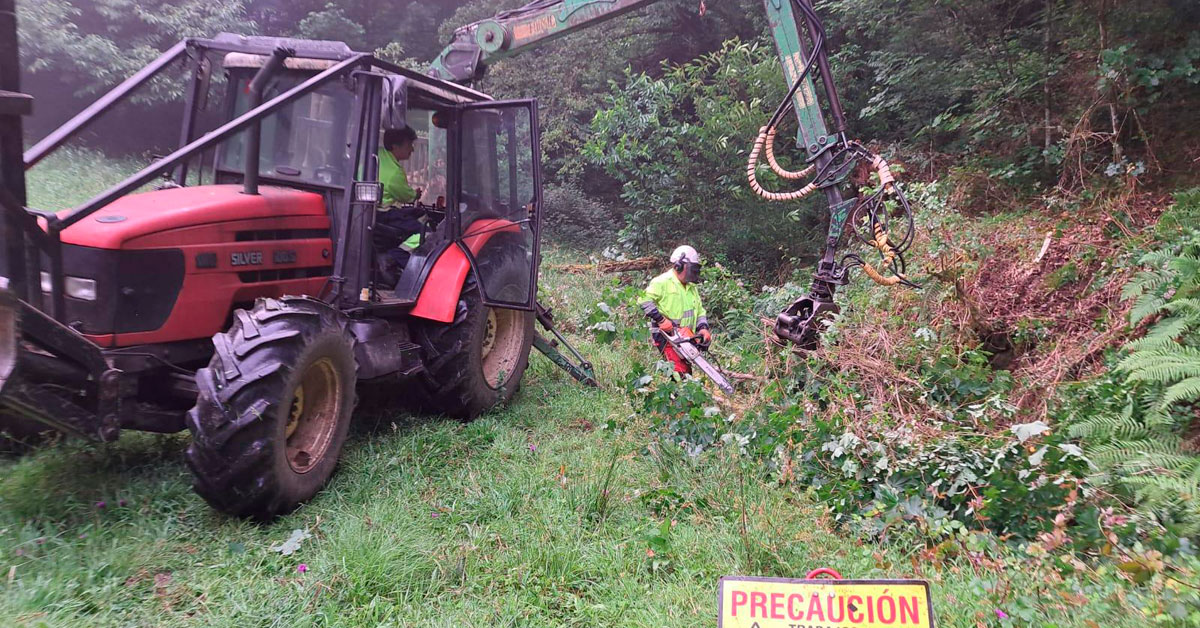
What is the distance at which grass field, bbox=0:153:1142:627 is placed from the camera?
115 inches

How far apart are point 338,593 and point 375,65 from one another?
3.07 metres

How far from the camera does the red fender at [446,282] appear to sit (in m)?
4.99

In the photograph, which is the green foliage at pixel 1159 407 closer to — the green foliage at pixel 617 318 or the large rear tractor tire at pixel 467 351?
the green foliage at pixel 617 318

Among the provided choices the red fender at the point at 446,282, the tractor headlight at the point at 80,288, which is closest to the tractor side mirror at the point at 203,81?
the tractor headlight at the point at 80,288

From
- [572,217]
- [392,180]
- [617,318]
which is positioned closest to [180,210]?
[392,180]

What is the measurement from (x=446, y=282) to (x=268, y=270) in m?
1.23

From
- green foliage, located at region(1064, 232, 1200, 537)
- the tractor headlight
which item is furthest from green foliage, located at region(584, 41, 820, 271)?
the tractor headlight

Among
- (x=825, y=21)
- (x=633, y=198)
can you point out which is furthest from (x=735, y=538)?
(x=825, y=21)

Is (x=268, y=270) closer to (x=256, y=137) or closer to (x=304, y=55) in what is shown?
(x=256, y=137)

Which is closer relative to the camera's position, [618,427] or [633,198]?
[618,427]

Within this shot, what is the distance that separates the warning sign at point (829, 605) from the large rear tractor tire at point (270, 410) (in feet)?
7.67

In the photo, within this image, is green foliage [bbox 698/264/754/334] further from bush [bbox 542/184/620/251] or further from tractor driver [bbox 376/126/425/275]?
bush [bbox 542/184/620/251]

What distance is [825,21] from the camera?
1184 cm

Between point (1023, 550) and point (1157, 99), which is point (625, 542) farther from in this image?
point (1157, 99)
